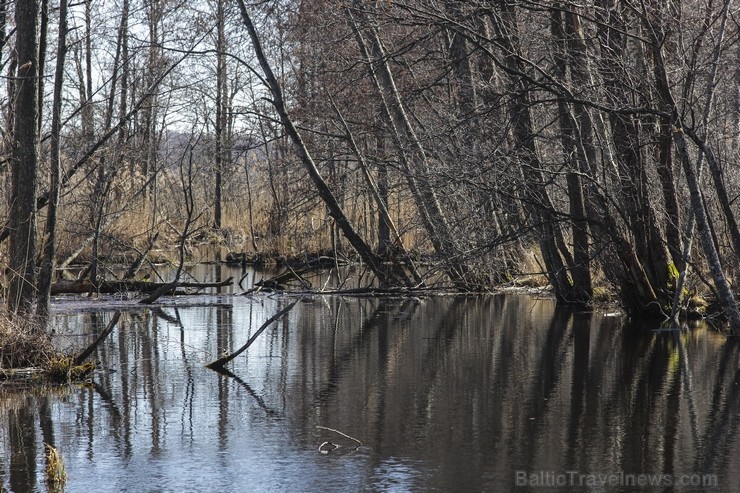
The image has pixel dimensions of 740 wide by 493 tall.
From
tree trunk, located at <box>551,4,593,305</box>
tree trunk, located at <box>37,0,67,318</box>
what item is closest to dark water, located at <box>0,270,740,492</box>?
tree trunk, located at <box>37,0,67,318</box>

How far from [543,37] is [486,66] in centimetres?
329

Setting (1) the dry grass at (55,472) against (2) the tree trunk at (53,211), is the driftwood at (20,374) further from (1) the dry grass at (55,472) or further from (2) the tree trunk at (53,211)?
(1) the dry grass at (55,472)

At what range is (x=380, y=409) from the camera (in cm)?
869

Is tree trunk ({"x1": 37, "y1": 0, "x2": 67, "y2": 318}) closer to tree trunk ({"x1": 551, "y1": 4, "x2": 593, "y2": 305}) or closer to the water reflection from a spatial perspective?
the water reflection

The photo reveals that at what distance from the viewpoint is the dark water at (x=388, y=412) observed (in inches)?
266

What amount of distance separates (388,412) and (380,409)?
0.13 metres

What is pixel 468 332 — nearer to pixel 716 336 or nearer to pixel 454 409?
pixel 716 336

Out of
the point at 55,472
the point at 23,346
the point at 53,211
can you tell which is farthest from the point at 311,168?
the point at 55,472

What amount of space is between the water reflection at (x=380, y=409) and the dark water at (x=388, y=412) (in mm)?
24

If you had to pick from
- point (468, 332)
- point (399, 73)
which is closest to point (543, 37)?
point (468, 332)

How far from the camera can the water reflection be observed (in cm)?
685

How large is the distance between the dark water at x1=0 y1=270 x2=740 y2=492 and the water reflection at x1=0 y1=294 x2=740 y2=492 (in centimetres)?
2

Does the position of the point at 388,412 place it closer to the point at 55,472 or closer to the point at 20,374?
the point at 55,472

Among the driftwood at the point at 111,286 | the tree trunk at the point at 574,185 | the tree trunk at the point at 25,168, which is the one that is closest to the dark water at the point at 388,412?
the tree trunk at the point at 25,168
